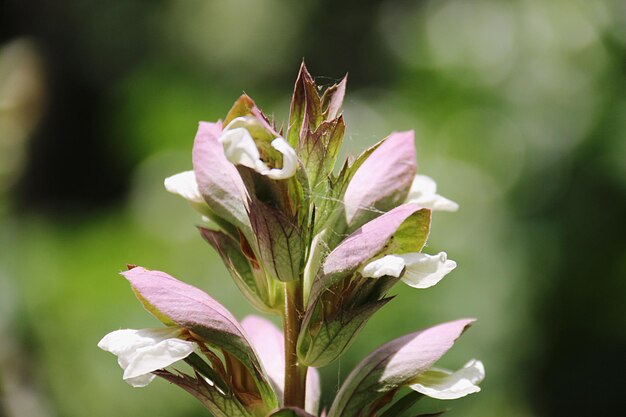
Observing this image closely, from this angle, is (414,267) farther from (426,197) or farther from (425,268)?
(426,197)

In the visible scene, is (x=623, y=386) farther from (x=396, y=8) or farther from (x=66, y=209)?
(x=396, y=8)

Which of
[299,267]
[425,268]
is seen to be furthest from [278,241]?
[425,268]

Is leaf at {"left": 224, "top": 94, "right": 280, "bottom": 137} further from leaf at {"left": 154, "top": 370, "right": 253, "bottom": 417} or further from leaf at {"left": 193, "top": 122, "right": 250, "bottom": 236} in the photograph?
leaf at {"left": 154, "top": 370, "right": 253, "bottom": 417}

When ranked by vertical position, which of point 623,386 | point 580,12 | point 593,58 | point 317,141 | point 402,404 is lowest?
point 623,386

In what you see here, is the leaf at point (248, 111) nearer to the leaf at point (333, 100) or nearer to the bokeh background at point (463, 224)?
the leaf at point (333, 100)

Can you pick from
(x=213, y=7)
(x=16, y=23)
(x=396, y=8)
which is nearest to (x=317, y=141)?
(x=16, y=23)

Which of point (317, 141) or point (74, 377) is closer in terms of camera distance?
point (317, 141)

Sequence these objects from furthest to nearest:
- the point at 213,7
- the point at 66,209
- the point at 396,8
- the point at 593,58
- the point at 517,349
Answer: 1. the point at 213,7
2. the point at 396,8
3. the point at 66,209
4. the point at 593,58
5. the point at 517,349
